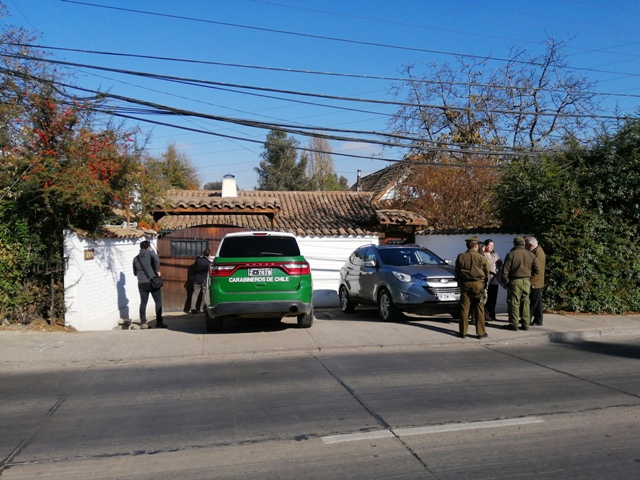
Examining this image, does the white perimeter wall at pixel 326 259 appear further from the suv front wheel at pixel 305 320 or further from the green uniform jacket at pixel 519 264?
the green uniform jacket at pixel 519 264

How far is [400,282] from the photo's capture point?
11.6m

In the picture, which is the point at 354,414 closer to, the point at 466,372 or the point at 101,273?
the point at 466,372

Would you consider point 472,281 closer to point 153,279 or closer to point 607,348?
point 607,348

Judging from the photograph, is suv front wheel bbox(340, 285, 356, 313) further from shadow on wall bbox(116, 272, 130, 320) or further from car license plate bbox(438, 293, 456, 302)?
shadow on wall bbox(116, 272, 130, 320)

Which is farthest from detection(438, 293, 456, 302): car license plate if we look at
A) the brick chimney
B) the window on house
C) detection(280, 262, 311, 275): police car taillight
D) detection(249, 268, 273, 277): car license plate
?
the brick chimney

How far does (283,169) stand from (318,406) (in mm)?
49262

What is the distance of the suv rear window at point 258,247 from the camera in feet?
33.8

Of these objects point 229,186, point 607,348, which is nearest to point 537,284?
point 607,348

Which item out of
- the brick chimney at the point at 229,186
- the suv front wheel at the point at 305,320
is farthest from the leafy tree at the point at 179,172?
the suv front wheel at the point at 305,320

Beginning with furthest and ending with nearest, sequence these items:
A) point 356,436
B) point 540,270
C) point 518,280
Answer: point 540,270 < point 518,280 < point 356,436

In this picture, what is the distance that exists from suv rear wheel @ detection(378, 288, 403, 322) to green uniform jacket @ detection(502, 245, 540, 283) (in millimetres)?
2342

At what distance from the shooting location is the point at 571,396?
21.3ft

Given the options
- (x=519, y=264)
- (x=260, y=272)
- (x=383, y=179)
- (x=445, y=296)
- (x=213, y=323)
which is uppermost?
(x=383, y=179)

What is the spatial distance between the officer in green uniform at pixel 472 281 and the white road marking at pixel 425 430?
4347mm
